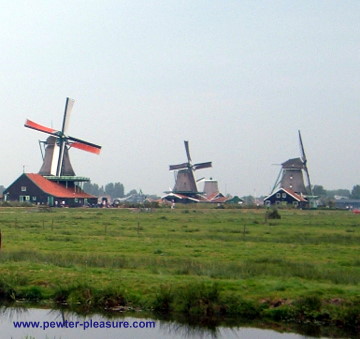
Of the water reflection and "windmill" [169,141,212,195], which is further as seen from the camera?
"windmill" [169,141,212,195]

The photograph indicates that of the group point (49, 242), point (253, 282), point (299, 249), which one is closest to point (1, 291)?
point (253, 282)

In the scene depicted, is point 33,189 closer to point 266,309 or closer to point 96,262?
point 96,262

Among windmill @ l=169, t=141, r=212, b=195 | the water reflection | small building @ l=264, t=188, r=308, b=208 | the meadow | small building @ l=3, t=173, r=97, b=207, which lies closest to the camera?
the water reflection

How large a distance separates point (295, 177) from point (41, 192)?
44519 mm

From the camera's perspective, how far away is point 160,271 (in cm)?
2064

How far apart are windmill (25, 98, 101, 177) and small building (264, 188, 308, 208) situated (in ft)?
100

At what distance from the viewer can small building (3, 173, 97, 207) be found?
294ft

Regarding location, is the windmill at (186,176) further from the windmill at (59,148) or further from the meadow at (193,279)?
the meadow at (193,279)

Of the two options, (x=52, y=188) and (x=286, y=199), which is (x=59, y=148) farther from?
(x=286, y=199)

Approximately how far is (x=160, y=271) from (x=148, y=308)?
3.33 meters

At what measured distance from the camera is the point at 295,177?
377ft

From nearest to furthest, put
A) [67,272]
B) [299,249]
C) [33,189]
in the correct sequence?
[67,272] → [299,249] → [33,189]

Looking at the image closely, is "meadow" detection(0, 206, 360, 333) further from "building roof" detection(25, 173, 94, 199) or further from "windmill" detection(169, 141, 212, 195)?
"windmill" detection(169, 141, 212, 195)

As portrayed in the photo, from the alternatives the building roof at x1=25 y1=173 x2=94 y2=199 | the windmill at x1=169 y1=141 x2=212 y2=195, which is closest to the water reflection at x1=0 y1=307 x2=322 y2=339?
the building roof at x1=25 y1=173 x2=94 y2=199
